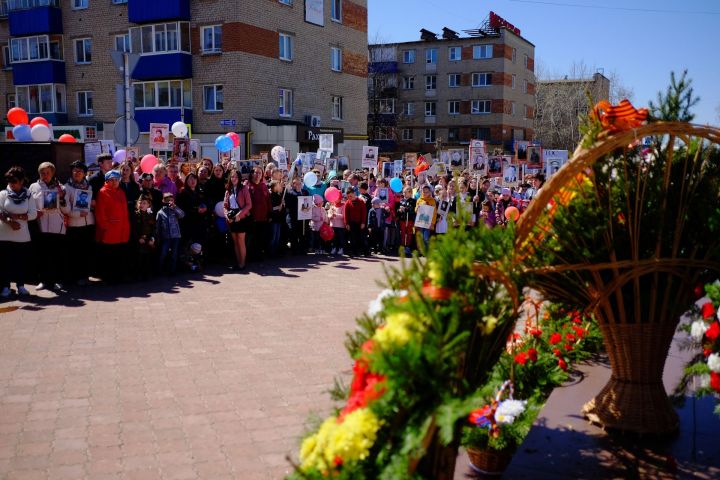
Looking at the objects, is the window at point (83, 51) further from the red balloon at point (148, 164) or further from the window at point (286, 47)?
the red balloon at point (148, 164)

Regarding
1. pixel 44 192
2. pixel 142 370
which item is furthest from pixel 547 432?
pixel 44 192

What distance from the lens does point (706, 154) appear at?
3484 millimetres

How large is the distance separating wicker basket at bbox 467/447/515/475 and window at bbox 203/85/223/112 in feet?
103

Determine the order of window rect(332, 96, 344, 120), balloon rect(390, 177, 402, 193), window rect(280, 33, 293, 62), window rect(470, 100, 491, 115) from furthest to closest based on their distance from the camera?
window rect(470, 100, 491, 115) → window rect(332, 96, 344, 120) → window rect(280, 33, 293, 62) → balloon rect(390, 177, 402, 193)

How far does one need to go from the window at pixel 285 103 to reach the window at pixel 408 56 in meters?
30.6

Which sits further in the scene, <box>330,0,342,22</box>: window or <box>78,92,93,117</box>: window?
<box>330,0,342,22</box>: window

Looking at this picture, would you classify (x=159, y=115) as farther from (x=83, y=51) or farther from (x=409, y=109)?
(x=409, y=109)

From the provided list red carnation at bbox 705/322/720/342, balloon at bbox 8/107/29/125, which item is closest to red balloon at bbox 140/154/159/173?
balloon at bbox 8/107/29/125

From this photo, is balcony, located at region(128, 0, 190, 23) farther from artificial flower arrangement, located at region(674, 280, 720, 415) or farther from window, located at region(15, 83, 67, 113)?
artificial flower arrangement, located at region(674, 280, 720, 415)

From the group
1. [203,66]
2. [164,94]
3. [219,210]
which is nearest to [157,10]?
[203,66]

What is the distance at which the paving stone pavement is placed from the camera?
14.7 feet

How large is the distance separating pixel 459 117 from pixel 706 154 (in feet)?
195

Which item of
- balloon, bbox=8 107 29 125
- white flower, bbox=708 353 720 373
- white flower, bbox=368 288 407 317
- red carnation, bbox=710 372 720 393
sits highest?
balloon, bbox=8 107 29 125

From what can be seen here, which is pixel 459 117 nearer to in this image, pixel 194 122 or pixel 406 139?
pixel 406 139
